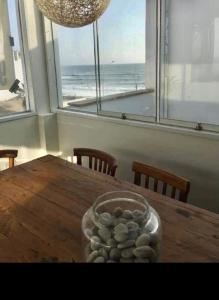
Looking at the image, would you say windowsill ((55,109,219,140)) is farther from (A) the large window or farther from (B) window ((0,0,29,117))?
(B) window ((0,0,29,117))

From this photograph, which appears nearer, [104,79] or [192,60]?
[192,60]

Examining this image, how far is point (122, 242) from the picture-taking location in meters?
0.79

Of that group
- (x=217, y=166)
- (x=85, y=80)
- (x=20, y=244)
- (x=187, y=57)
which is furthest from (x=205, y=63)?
(x=20, y=244)

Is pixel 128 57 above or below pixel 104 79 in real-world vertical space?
above

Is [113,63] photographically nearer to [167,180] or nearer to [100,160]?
[100,160]

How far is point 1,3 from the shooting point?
9.47 feet

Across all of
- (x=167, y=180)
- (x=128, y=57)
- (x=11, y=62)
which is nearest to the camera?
(x=167, y=180)

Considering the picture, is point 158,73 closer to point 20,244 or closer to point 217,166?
point 217,166

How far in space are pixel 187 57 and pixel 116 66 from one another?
0.74m

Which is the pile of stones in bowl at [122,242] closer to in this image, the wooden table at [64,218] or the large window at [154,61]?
the wooden table at [64,218]

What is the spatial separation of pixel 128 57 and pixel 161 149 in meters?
0.86

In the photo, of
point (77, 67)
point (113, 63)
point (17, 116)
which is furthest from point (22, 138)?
point (113, 63)
